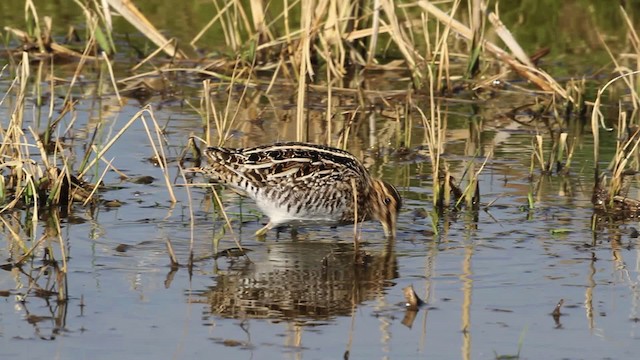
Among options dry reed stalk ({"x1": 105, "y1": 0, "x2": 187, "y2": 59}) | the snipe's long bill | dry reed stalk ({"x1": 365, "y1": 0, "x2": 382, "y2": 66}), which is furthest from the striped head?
dry reed stalk ({"x1": 105, "y1": 0, "x2": 187, "y2": 59})

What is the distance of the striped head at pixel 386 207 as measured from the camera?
7.84 m

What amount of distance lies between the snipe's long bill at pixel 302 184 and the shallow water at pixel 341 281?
163 millimetres

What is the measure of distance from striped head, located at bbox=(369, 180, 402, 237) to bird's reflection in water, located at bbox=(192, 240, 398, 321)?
147 mm

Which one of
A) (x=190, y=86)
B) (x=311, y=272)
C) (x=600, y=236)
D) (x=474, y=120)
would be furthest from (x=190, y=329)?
(x=190, y=86)

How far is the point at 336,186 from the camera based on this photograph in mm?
7793

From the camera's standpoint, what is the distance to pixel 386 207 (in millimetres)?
7840

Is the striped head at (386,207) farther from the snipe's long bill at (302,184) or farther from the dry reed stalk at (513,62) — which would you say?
the dry reed stalk at (513,62)

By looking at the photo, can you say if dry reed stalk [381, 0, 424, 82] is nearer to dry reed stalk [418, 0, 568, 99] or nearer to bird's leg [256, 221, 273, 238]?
dry reed stalk [418, 0, 568, 99]

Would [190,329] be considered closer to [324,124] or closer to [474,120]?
[324,124]

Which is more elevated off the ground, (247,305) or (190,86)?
(190,86)

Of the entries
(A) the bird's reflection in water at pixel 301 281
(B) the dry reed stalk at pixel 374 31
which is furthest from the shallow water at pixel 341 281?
(B) the dry reed stalk at pixel 374 31

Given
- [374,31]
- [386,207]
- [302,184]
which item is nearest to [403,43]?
[374,31]

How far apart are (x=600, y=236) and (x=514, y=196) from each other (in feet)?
3.54

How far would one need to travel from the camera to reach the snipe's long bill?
7574 mm
